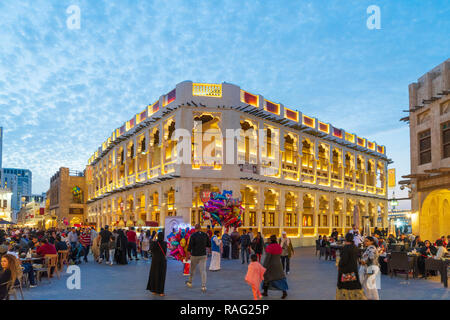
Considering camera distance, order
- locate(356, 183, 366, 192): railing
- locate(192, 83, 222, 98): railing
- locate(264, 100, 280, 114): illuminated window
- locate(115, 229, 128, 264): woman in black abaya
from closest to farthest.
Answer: locate(115, 229, 128, 264): woman in black abaya, locate(192, 83, 222, 98): railing, locate(264, 100, 280, 114): illuminated window, locate(356, 183, 366, 192): railing

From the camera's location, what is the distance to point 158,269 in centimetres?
1072

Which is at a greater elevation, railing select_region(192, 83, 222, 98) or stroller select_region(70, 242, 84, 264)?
railing select_region(192, 83, 222, 98)

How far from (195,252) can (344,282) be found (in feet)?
15.9

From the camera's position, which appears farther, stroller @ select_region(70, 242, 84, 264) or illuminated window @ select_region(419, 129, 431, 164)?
illuminated window @ select_region(419, 129, 431, 164)

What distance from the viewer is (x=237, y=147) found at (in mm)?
28766

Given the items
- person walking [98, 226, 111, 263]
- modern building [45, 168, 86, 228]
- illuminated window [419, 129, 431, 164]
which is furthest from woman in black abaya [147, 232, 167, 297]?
modern building [45, 168, 86, 228]

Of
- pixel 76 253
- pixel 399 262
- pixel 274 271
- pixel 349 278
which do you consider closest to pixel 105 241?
pixel 76 253

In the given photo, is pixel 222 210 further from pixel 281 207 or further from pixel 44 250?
pixel 281 207

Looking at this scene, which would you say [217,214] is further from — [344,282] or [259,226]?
[344,282]

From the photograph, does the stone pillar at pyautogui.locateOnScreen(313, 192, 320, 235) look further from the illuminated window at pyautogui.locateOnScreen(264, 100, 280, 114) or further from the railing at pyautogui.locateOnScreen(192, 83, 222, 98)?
the railing at pyautogui.locateOnScreen(192, 83, 222, 98)

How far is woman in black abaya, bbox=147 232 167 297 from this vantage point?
34.8 ft

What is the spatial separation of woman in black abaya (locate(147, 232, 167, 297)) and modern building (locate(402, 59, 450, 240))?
14.6m

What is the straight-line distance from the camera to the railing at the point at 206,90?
1113 inches
